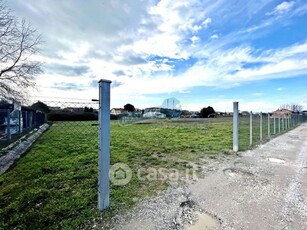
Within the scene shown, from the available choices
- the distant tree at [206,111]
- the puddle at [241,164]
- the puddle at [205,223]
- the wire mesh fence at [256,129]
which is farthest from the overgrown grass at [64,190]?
the distant tree at [206,111]

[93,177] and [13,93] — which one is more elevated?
[13,93]

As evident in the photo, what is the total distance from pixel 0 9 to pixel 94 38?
280 inches

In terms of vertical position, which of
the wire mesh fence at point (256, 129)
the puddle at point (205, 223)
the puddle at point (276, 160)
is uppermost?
the wire mesh fence at point (256, 129)

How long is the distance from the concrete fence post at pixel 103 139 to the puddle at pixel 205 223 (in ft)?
3.89

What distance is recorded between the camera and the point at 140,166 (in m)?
5.02

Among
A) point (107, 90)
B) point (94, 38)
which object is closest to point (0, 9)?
point (94, 38)

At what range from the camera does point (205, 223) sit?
2518mm

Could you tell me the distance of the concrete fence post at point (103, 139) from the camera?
105 inches

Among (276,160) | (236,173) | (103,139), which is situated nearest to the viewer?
(103,139)

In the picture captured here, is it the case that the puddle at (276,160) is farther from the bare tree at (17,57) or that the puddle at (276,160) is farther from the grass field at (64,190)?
the bare tree at (17,57)

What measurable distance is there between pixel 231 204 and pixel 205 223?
2.33 ft

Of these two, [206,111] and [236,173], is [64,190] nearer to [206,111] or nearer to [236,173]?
[236,173]

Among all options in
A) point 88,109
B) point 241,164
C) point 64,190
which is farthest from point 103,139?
point 241,164

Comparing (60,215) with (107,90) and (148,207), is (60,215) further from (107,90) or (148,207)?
(107,90)
